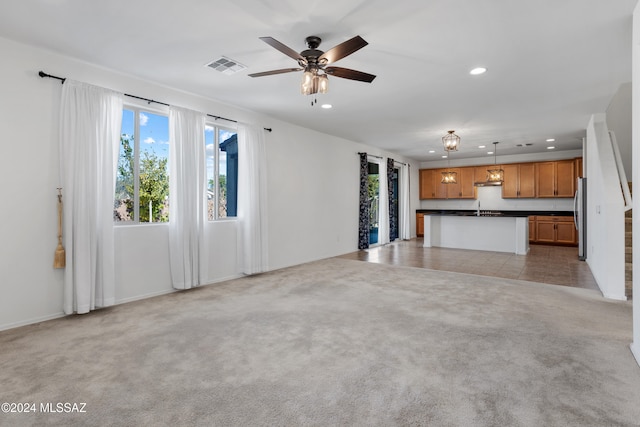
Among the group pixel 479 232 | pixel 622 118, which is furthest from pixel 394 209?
pixel 622 118

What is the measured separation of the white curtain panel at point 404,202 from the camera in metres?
10.2

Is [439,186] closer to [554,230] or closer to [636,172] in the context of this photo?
[554,230]

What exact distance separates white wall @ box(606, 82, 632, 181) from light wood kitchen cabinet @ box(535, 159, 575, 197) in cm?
194

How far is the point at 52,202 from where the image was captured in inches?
134

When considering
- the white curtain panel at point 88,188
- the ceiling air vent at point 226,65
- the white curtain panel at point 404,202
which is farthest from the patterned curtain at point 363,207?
the white curtain panel at point 88,188

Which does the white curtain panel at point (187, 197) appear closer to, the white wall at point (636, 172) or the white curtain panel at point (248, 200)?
the white curtain panel at point (248, 200)

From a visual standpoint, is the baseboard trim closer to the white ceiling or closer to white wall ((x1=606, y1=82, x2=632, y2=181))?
the white ceiling

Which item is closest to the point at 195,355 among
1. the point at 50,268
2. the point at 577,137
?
the point at 50,268

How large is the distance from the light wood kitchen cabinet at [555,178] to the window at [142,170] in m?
9.76

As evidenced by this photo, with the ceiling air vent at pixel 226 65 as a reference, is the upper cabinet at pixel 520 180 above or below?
below

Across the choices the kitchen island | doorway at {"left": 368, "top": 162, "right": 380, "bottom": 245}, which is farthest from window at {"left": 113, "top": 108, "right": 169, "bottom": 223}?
the kitchen island

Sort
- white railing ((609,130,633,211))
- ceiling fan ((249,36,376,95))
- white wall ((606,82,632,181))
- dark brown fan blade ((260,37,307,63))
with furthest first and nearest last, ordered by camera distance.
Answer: white wall ((606,82,632,181)), white railing ((609,130,633,211)), ceiling fan ((249,36,376,95)), dark brown fan blade ((260,37,307,63))

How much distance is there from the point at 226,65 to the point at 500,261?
6137mm

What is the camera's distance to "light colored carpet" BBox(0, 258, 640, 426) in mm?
1846
